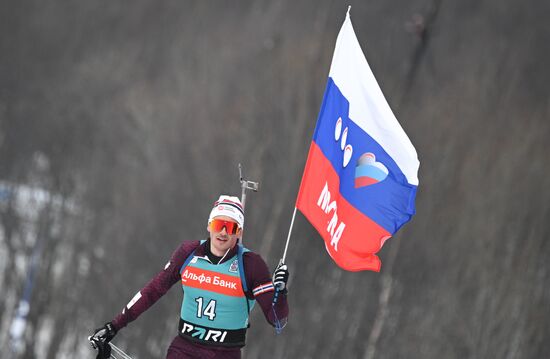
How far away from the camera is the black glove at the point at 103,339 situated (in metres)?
6.23

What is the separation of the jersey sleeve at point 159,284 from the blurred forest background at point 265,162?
Answer: 1193 cm

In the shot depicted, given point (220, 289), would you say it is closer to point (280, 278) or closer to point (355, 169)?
point (280, 278)

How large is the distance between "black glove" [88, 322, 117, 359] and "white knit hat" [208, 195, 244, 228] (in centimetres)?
94

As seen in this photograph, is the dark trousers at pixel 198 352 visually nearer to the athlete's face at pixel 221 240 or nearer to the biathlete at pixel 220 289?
the biathlete at pixel 220 289

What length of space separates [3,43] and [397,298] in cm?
1554

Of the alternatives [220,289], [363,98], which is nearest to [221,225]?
[220,289]

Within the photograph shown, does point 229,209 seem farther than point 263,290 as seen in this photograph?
Yes

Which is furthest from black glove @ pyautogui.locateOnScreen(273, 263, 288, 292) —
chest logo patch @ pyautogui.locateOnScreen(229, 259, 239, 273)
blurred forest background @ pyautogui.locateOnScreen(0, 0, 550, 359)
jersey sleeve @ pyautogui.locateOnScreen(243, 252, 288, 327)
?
blurred forest background @ pyautogui.locateOnScreen(0, 0, 550, 359)

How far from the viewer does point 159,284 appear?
20.7ft

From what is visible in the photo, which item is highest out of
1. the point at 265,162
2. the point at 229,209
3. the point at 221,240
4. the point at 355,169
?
the point at 265,162

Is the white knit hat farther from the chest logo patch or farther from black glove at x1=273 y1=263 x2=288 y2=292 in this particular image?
black glove at x1=273 y1=263 x2=288 y2=292

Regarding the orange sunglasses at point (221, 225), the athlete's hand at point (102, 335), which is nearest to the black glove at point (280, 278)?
the orange sunglasses at point (221, 225)

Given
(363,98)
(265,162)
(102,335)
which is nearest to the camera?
(102,335)

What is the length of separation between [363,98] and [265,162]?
16478 mm
